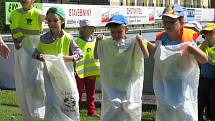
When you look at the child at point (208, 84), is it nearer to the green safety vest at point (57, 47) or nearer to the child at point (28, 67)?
the green safety vest at point (57, 47)

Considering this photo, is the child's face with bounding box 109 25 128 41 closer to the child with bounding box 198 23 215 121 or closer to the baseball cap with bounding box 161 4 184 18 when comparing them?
the baseball cap with bounding box 161 4 184 18

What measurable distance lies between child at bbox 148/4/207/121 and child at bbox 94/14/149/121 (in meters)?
0.32

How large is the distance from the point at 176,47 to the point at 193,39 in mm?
285

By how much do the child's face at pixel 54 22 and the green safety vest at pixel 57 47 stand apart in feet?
0.40

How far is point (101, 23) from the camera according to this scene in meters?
23.4

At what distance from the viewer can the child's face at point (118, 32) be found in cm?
577

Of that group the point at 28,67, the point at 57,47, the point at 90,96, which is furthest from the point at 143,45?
the point at 90,96

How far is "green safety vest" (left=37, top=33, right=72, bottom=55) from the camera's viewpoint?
619 centimetres

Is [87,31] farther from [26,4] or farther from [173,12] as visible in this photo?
[173,12]

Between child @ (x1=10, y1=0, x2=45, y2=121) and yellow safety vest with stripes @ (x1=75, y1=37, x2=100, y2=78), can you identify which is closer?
child @ (x1=10, y1=0, x2=45, y2=121)

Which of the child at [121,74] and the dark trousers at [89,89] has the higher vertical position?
the child at [121,74]

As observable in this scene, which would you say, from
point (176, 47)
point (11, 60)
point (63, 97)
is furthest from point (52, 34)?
point (11, 60)

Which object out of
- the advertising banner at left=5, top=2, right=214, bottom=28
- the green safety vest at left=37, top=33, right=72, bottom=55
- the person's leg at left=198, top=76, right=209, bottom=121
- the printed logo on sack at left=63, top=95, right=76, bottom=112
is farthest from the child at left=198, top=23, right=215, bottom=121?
the advertising banner at left=5, top=2, right=214, bottom=28

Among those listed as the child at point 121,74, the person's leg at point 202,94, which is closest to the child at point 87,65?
the person's leg at point 202,94
